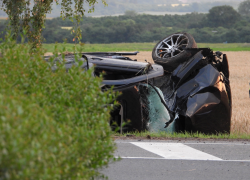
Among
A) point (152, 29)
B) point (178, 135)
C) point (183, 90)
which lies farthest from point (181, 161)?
point (152, 29)

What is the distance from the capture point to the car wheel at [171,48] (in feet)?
31.1

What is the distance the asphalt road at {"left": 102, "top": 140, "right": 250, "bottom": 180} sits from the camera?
548 centimetres

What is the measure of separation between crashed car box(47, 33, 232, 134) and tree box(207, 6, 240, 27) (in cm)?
9250

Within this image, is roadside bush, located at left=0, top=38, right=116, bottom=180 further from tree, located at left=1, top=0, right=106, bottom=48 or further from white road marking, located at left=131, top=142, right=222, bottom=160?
tree, located at left=1, top=0, right=106, bottom=48

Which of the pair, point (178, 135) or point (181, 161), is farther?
point (178, 135)

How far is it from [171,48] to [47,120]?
8.04 m

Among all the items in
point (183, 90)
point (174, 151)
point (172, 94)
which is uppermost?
point (183, 90)

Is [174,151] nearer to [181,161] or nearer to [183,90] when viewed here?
[181,161]

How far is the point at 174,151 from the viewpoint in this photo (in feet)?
22.2

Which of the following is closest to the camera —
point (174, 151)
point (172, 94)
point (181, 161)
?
point (181, 161)

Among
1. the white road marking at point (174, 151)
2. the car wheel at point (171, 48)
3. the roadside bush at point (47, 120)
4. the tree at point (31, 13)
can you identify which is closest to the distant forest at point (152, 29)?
the tree at point (31, 13)

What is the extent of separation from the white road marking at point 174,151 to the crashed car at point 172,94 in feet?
1.92

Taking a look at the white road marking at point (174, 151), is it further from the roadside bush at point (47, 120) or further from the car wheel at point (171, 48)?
the roadside bush at point (47, 120)

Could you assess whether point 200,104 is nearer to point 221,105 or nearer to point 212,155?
point 221,105
